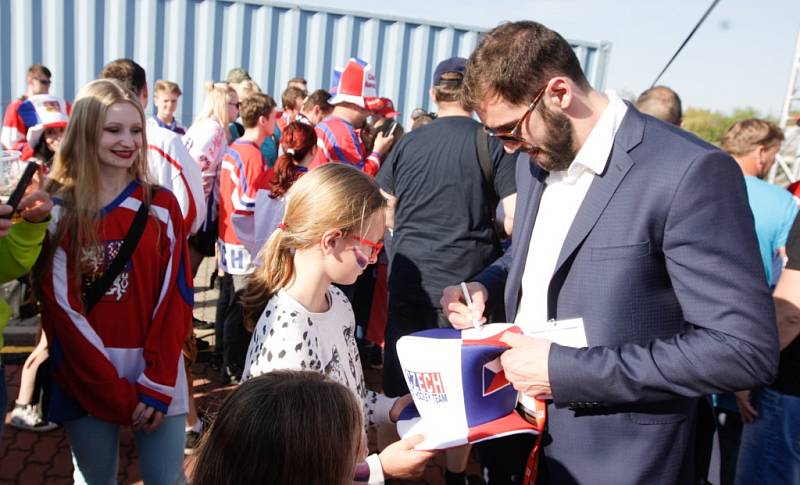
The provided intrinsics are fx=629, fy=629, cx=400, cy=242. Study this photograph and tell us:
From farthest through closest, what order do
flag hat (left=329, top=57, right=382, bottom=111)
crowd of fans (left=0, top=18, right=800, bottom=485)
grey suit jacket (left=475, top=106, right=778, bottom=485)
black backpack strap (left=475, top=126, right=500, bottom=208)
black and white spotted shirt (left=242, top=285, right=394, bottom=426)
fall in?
1. flag hat (left=329, top=57, right=382, bottom=111)
2. black backpack strap (left=475, top=126, right=500, bottom=208)
3. black and white spotted shirt (left=242, top=285, right=394, bottom=426)
4. grey suit jacket (left=475, top=106, right=778, bottom=485)
5. crowd of fans (left=0, top=18, right=800, bottom=485)

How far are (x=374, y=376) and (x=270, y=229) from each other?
5.47 ft

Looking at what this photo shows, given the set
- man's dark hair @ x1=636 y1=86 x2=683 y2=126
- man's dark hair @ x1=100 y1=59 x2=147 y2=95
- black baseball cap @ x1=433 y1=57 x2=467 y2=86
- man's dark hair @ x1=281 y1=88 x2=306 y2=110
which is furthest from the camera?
man's dark hair @ x1=281 y1=88 x2=306 y2=110

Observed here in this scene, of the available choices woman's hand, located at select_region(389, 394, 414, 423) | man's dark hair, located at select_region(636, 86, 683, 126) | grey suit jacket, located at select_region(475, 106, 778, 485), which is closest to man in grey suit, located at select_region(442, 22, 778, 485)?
grey suit jacket, located at select_region(475, 106, 778, 485)

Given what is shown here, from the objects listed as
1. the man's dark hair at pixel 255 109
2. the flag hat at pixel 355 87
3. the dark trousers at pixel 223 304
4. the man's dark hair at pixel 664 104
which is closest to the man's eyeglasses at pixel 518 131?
the man's dark hair at pixel 664 104

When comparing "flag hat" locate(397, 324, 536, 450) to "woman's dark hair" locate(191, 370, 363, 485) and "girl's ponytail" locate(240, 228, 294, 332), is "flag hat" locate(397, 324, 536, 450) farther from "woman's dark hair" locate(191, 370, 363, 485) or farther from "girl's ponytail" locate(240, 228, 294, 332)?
"girl's ponytail" locate(240, 228, 294, 332)

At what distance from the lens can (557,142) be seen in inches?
67.5

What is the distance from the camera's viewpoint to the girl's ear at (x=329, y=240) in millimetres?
2039

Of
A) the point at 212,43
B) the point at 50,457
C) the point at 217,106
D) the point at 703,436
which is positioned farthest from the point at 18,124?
the point at 703,436

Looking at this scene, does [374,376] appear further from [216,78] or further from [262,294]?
[216,78]

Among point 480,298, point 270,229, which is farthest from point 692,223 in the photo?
point 270,229

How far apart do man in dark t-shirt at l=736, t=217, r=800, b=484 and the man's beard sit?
0.93m

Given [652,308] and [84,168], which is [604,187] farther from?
[84,168]

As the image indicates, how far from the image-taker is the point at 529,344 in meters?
1.58

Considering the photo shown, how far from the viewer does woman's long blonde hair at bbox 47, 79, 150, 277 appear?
2113 millimetres
